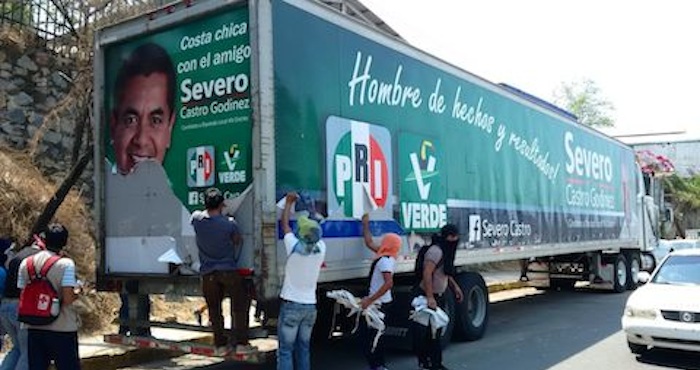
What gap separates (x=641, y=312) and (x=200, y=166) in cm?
515

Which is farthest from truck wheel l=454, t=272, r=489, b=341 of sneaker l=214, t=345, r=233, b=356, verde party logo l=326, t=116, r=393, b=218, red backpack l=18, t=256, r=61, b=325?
red backpack l=18, t=256, r=61, b=325

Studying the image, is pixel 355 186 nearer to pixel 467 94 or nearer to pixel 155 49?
pixel 155 49

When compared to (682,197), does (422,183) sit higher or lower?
lower

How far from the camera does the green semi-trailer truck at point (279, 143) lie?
19.7 feet

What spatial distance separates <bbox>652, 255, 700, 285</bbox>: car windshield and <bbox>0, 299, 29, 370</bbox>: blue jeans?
7.17 m

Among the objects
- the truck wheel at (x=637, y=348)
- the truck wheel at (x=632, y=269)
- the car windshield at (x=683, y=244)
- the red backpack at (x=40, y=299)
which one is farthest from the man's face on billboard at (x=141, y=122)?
the car windshield at (x=683, y=244)

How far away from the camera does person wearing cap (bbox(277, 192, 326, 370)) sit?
18.8 feet

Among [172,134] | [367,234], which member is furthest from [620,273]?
[172,134]

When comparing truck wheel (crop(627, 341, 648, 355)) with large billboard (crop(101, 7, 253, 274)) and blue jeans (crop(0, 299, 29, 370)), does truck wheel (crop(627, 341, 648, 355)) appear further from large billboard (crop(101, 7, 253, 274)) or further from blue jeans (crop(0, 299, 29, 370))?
blue jeans (crop(0, 299, 29, 370))

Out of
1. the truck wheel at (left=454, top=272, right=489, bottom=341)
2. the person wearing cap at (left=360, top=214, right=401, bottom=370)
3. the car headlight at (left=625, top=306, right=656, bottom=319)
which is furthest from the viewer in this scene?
the truck wheel at (left=454, top=272, right=489, bottom=341)

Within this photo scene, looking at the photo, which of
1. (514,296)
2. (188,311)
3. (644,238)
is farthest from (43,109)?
(644,238)

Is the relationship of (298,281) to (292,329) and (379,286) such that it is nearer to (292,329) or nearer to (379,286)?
(292,329)

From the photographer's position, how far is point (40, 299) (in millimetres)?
4965

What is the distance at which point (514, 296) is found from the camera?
15234mm
